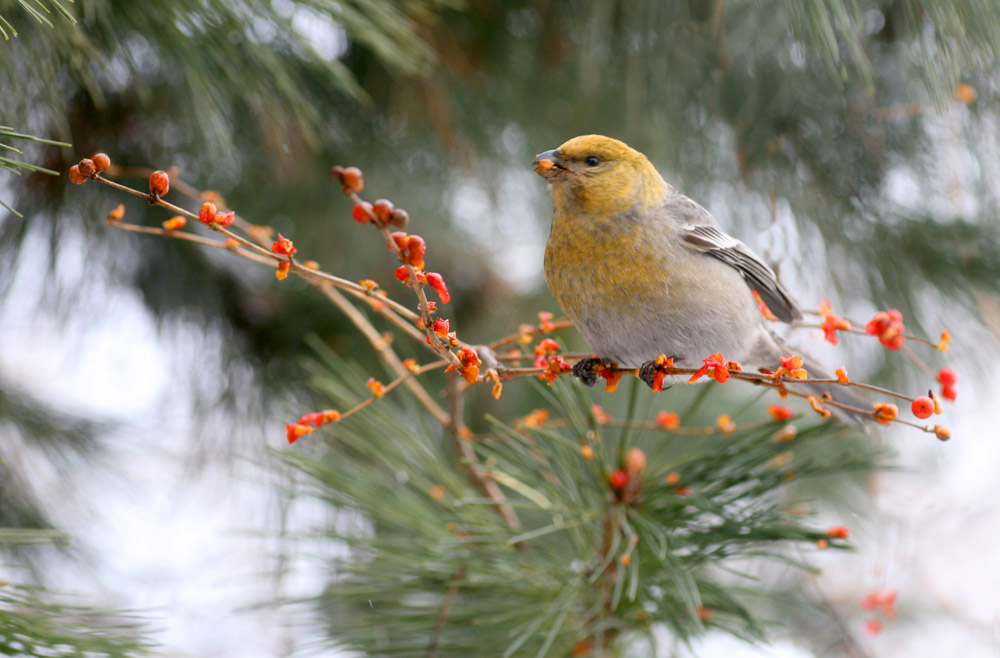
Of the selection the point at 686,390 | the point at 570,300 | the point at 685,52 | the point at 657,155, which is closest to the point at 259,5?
the point at 570,300

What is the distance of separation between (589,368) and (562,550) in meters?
0.39

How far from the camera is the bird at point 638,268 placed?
1.46 meters

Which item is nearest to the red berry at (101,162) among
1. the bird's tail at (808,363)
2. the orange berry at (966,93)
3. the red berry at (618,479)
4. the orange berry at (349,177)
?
the orange berry at (349,177)

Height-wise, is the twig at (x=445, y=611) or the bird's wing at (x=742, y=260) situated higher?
the bird's wing at (x=742, y=260)

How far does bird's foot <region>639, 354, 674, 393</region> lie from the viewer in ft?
3.81

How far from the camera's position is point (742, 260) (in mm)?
1657

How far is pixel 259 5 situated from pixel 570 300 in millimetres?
721

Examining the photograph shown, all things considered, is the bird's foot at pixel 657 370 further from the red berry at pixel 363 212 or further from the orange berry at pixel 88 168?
the orange berry at pixel 88 168

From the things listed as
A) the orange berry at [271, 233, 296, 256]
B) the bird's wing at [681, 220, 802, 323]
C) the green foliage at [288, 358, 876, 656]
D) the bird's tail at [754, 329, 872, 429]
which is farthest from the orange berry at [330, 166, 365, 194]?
the bird's tail at [754, 329, 872, 429]

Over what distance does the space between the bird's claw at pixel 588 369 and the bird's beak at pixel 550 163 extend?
346 millimetres

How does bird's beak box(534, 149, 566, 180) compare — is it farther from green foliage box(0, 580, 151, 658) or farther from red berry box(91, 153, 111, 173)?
green foliage box(0, 580, 151, 658)

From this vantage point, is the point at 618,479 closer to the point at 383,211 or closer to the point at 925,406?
the point at 925,406

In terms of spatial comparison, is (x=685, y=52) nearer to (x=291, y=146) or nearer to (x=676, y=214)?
(x=676, y=214)

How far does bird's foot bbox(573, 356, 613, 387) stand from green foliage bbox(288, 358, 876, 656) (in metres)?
0.06
